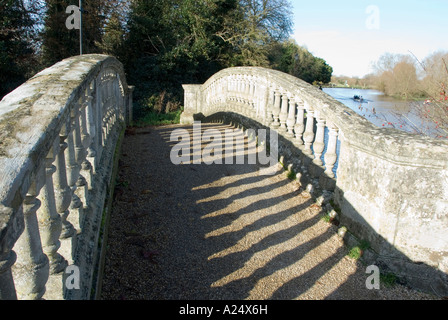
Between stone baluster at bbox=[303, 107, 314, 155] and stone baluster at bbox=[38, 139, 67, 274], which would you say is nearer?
stone baluster at bbox=[38, 139, 67, 274]

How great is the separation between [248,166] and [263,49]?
16.6 metres

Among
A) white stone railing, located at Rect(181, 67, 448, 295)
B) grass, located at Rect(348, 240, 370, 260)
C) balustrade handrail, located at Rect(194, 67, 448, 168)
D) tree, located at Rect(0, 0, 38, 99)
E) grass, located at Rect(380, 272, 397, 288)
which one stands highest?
tree, located at Rect(0, 0, 38, 99)

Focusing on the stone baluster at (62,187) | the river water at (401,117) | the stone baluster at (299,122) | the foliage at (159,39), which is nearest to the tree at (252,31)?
the foliage at (159,39)

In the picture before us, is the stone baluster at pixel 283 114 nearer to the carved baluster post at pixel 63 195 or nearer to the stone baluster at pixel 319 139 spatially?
the stone baluster at pixel 319 139

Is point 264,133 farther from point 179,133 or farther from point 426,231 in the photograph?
point 426,231

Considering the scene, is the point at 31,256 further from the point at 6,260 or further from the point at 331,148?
the point at 331,148

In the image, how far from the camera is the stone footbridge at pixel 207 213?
1.49 metres

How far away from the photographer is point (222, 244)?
124 inches

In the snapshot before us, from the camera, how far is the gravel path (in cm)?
262

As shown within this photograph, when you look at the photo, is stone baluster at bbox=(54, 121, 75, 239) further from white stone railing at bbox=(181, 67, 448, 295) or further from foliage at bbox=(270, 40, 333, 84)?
foliage at bbox=(270, 40, 333, 84)

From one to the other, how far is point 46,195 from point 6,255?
64cm

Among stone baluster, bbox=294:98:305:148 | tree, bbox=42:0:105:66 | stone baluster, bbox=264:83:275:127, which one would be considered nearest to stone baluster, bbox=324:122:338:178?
stone baluster, bbox=294:98:305:148

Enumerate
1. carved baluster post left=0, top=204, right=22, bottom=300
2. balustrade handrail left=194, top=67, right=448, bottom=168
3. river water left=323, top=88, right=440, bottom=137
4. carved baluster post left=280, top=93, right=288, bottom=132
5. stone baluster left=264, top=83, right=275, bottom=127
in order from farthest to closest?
river water left=323, top=88, right=440, bottom=137 < stone baluster left=264, top=83, right=275, bottom=127 < carved baluster post left=280, top=93, right=288, bottom=132 < balustrade handrail left=194, top=67, right=448, bottom=168 < carved baluster post left=0, top=204, right=22, bottom=300

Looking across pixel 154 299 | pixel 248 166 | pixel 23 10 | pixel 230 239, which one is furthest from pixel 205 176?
pixel 23 10
